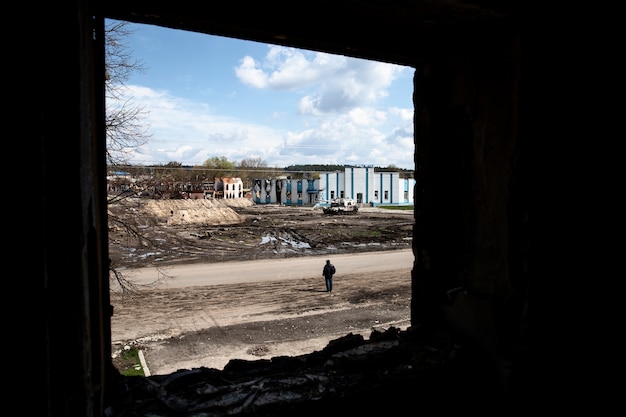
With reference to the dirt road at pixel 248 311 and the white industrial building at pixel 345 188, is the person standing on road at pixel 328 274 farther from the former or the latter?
the white industrial building at pixel 345 188

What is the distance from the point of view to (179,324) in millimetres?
10070

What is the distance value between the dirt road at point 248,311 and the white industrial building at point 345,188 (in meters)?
34.1

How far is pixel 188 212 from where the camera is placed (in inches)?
1270

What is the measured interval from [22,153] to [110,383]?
42.5 inches

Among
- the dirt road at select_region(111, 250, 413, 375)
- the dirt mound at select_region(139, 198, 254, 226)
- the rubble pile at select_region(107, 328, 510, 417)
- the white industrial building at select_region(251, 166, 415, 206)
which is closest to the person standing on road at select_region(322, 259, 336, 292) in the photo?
the dirt road at select_region(111, 250, 413, 375)

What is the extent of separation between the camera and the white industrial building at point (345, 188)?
174 ft

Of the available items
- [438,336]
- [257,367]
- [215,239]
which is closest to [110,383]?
[257,367]

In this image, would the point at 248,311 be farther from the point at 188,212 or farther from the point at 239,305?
the point at 188,212

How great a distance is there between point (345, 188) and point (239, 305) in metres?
42.3

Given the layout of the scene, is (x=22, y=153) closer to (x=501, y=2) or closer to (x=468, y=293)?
(x=501, y=2)

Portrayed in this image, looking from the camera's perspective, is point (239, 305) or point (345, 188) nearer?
point (239, 305)

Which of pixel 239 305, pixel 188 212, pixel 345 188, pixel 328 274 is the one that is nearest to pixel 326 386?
pixel 239 305

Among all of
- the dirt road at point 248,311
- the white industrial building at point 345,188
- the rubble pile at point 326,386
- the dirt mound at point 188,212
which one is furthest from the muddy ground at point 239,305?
the white industrial building at point 345,188

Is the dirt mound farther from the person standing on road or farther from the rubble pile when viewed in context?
the rubble pile
